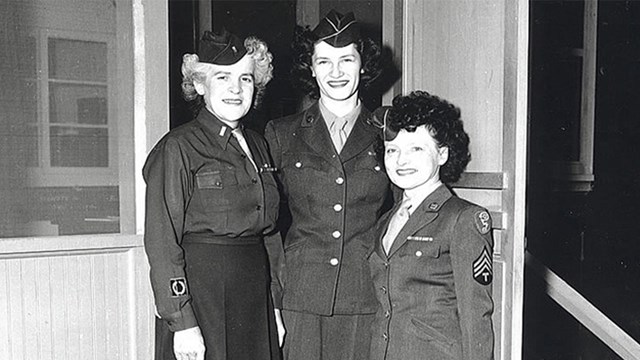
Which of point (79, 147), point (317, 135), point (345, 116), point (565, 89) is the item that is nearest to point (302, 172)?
point (317, 135)

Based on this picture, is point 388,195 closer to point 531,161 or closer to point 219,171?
point 219,171

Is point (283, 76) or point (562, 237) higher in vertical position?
point (283, 76)

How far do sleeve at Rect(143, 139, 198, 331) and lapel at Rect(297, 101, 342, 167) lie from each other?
51cm

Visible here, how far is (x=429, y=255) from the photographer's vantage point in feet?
7.24

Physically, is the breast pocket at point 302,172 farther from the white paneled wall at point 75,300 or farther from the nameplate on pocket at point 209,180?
the white paneled wall at point 75,300

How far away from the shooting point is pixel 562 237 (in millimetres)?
5090

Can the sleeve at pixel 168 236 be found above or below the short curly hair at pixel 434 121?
below

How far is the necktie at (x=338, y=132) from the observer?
2555 millimetres

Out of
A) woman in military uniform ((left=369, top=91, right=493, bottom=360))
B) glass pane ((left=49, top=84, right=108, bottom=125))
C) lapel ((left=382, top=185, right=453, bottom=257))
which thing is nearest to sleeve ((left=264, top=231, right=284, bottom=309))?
woman in military uniform ((left=369, top=91, right=493, bottom=360))

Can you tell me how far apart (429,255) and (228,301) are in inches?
24.8

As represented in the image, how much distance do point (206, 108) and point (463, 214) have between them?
2.83ft

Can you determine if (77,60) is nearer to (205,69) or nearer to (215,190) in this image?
(205,69)

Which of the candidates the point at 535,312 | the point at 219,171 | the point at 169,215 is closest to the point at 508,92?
the point at 219,171

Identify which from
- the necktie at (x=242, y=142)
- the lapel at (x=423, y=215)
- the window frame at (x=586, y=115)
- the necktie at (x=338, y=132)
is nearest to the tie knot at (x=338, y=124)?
the necktie at (x=338, y=132)
